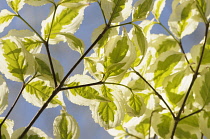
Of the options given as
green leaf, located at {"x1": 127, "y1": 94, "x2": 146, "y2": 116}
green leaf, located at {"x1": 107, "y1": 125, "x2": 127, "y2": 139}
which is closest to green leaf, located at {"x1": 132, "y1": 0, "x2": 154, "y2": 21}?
green leaf, located at {"x1": 127, "y1": 94, "x2": 146, "y2": 116}

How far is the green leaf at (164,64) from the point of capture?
432 mm

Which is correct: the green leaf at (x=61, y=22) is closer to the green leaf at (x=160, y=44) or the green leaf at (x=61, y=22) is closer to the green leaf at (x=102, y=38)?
the green leaf at (x=102, y=38)

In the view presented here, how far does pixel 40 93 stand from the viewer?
0.38m

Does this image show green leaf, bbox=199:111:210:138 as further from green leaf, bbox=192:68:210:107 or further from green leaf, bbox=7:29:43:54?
green leaf, bbox=7:29:43:54

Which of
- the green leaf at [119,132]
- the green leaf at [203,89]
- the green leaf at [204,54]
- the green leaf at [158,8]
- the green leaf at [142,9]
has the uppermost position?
the green leaf at [158,8]

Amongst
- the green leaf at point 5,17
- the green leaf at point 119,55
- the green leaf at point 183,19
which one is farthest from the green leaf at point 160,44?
the green leaf at point 5,17

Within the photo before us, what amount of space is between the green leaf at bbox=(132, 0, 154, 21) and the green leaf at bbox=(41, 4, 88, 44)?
0.07m

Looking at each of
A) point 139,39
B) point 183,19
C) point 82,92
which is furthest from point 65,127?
point 183,19

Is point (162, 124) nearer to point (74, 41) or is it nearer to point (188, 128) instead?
point (188, 128)

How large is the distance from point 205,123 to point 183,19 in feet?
0.57

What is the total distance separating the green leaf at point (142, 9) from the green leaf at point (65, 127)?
0.17 metres

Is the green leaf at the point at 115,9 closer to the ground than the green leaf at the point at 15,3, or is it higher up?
closer to the ground

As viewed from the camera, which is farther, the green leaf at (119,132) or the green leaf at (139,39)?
the green leaf at (119,132)

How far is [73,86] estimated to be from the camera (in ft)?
1.18
